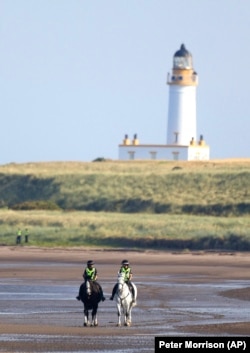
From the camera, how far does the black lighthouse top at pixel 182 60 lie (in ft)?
310

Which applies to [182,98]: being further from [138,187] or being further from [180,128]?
[138,187]

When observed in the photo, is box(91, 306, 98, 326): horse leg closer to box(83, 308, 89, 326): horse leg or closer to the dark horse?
the dark horse

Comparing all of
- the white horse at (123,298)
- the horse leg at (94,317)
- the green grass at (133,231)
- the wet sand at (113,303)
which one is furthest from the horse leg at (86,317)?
the green grass at (133,231)

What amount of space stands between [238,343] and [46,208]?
4853 cm

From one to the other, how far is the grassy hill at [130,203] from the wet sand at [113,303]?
3.38 meters

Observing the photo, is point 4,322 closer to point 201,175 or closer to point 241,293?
point 241,293

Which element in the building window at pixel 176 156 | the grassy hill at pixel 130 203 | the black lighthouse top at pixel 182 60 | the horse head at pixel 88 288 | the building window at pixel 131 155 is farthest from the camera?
the black lighthouse top at pixel 182 60

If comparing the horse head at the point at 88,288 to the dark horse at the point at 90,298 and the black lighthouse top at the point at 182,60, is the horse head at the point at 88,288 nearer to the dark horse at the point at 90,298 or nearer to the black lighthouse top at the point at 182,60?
the dark horse at the point at 90,298

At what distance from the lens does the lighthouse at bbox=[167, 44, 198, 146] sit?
92.2 m

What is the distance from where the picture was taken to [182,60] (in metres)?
95.2

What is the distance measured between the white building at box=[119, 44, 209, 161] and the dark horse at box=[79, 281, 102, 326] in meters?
62.5

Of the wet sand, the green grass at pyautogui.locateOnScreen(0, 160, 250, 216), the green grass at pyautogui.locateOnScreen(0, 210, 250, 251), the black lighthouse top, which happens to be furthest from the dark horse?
the black lighthouse top

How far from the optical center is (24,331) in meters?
22.9

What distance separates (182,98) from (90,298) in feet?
231
